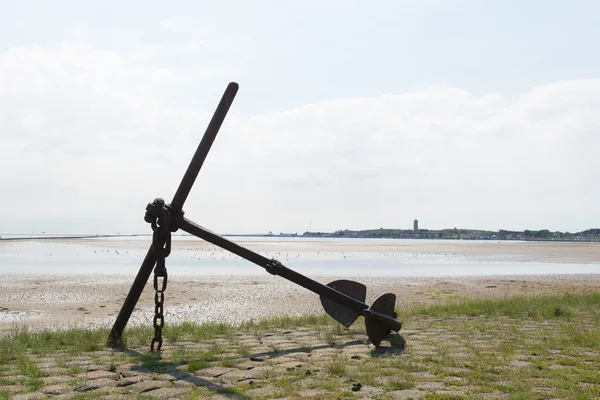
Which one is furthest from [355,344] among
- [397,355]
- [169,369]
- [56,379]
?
[56,379]

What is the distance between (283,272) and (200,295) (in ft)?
32.4

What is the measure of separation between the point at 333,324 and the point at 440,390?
3.99 m

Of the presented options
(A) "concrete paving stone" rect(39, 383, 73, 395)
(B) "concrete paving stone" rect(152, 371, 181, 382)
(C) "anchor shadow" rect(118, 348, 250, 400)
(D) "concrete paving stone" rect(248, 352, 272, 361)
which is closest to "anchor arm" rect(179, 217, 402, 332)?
(D) "concrete paving stone" rect(248, 352, 272, 361)

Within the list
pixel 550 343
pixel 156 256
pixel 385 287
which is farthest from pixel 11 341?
pixel 385 287

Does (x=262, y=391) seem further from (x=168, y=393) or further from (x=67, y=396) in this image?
(x=67, y=396)

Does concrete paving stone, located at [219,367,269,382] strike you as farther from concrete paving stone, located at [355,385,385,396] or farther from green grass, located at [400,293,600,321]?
green grass, located at [400,293,600,321]

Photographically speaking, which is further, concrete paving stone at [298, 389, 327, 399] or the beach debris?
the beach debris

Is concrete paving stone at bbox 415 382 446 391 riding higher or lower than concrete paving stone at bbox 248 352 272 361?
higher

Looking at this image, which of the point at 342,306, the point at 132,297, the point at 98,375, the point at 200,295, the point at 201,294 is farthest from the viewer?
the point at 201,294

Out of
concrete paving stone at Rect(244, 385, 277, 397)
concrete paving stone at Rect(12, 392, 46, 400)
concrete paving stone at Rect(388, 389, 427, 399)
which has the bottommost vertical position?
concrete paving stone at Rect(12, 392, 46, 400)

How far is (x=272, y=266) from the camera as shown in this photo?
21.5ft

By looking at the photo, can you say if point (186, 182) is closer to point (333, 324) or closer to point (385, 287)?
point (333, 324)

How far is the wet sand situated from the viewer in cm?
1177

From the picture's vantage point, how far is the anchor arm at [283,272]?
243 inches
